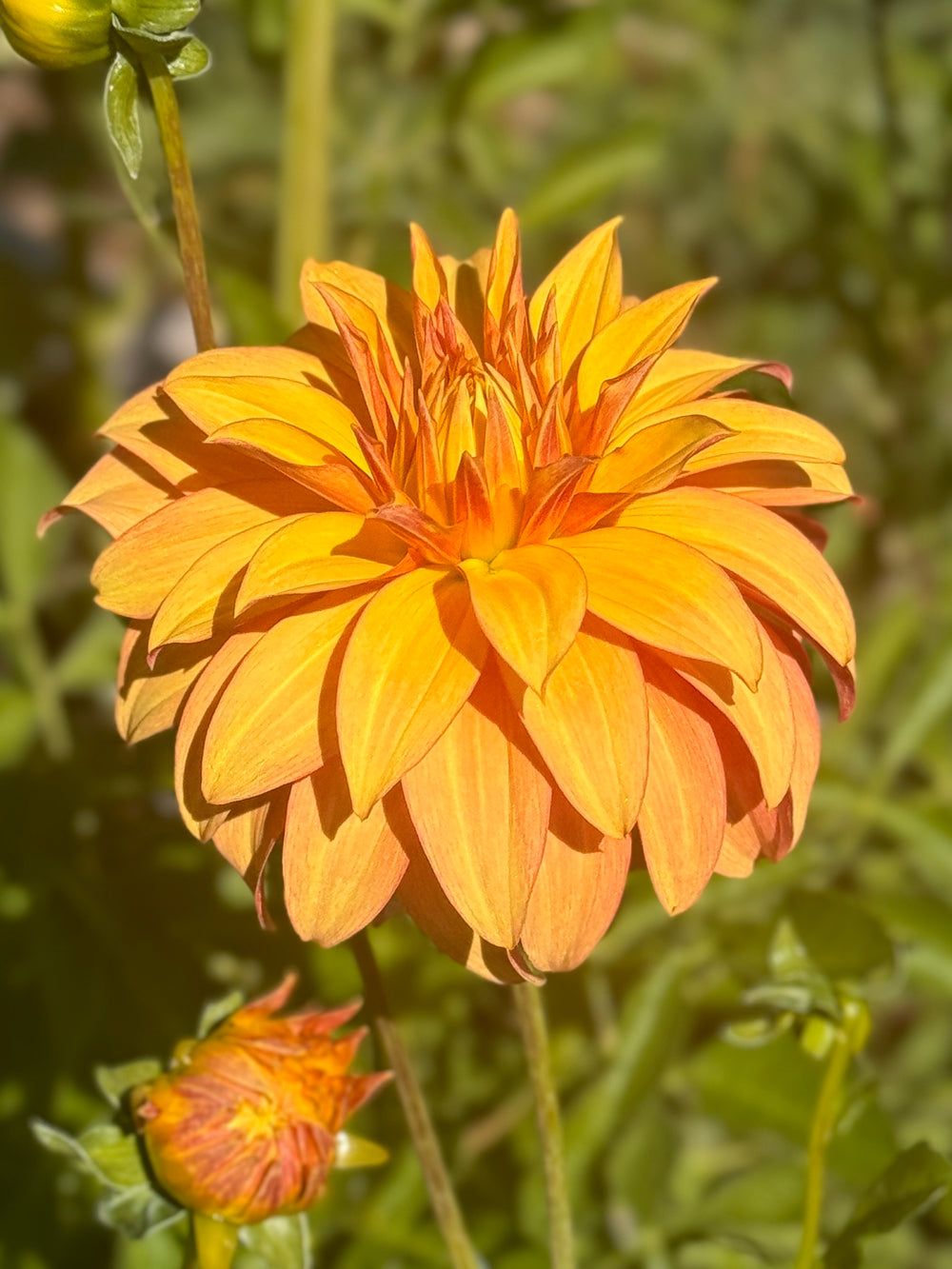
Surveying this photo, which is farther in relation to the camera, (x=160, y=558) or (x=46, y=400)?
(x=46, y=400)

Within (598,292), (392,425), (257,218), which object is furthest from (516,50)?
(392,425)

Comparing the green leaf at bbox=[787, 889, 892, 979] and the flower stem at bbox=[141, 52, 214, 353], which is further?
the green leaf at bbox=[787, 889, 892, 979]

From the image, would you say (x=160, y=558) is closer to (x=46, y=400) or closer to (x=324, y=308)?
(x=324, y=308)

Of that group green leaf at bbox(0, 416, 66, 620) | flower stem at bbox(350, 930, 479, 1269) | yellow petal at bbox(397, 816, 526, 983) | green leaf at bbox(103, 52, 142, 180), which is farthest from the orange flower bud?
green leaf at bbox(0, 416, 66, 620)

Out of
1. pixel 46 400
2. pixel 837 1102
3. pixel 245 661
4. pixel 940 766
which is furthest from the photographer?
pixel 46 400

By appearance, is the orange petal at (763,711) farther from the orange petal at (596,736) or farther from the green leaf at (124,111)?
the green leaf at (124,111)

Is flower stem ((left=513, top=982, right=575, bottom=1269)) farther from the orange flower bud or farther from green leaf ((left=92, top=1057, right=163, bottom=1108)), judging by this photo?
green leaf ((left=92, top=1057, right=163, bottom=1108))
